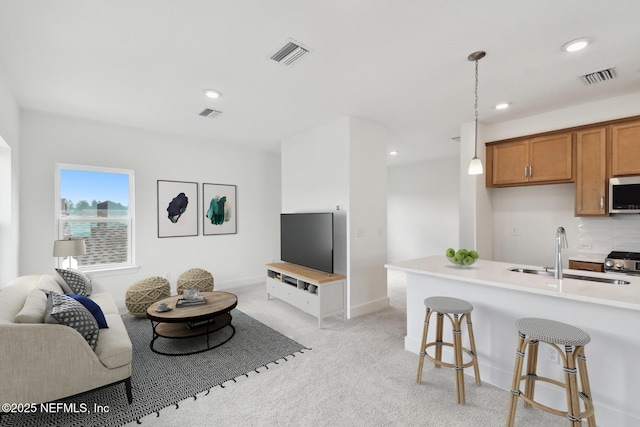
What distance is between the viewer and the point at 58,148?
3865 millimetres

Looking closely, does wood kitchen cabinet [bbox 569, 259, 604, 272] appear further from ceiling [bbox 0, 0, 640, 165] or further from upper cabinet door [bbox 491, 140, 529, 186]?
ceiling [bbox 0, 0, 640, 165]

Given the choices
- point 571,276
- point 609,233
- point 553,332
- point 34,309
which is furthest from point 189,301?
point 609,233

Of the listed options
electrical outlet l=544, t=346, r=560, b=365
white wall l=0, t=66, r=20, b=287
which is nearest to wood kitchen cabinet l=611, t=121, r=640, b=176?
electrical outlet l=544, t=346, r=560, b=365

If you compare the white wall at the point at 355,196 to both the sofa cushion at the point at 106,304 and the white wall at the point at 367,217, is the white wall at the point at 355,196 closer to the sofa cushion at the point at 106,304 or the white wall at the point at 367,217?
the white wall at the point at 367,217

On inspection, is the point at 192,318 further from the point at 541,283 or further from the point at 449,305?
the point at 541,283

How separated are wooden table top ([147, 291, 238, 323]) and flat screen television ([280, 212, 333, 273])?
1.21 m

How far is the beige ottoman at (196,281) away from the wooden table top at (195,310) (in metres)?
0.95

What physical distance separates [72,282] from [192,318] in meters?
1.60

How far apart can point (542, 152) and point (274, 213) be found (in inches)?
179

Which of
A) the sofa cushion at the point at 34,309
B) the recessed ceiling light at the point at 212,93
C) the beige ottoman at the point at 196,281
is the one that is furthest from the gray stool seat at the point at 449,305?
the beige ottoman at the point at 196,281

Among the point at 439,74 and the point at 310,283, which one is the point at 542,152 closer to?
the point at 439,74

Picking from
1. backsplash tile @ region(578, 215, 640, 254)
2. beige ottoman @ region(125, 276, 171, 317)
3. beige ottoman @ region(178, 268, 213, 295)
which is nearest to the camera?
backsplash tile @ region(578, 215, 640, 254)

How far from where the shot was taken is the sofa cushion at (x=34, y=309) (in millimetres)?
1861

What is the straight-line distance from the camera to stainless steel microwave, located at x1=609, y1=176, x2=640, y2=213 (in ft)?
10.1
